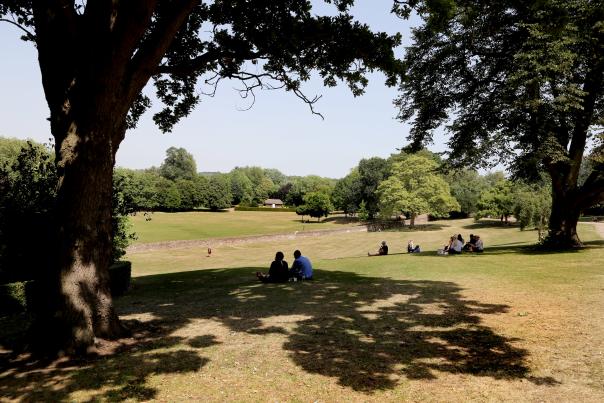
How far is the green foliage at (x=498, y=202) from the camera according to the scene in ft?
219

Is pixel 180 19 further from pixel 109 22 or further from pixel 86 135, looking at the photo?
pixel 86 135

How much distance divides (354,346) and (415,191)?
66.8 m

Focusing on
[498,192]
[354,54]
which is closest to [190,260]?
[354,54]

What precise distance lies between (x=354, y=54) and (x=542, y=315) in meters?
7.93

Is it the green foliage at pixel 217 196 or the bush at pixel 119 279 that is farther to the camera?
the green foliage at pixel 217 196

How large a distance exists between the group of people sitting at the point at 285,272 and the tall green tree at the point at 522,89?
1203 cm

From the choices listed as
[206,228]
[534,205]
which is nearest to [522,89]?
[534,205]

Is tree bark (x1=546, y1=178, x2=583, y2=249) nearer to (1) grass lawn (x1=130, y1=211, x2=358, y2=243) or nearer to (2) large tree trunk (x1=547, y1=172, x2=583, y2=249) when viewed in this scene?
(2) large tree trunk (x1=547, y1=172, x2=583, y2=249)

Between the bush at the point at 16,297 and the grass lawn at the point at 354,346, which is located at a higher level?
the grass lawn at the point at 354,346

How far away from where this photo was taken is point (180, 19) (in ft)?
26.5

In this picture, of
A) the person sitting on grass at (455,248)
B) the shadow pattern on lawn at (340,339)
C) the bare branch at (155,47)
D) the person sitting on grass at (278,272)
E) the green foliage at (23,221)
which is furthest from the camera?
the person sitting on grass at (455,248)

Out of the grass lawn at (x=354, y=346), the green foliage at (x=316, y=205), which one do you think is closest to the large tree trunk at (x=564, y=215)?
the grass lawn at (x=354, y=346)

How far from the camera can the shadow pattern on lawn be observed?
5688mm

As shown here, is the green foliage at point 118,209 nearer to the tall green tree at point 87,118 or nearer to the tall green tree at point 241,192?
the tall green tree at point 87,118
